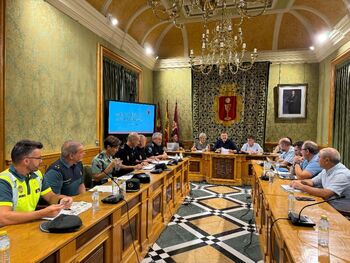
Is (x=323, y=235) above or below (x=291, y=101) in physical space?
below

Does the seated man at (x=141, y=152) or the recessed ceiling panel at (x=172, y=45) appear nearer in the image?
the seated man at (x=141, y=152)

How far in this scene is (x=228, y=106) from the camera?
7266 mm

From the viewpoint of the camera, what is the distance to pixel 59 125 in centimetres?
376

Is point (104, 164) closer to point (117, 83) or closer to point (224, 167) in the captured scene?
point (117, 83)

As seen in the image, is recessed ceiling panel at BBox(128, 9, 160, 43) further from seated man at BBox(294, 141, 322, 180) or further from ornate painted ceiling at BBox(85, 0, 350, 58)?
seated man at BBox(294, 141, 322, 180)

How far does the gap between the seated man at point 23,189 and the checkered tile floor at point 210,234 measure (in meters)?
1.37

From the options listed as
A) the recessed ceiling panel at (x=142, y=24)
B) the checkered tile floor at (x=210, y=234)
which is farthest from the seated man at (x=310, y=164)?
the recessed ceiling panel at (x=142, y=24)

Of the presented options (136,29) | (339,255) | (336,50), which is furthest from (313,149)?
(136,29)

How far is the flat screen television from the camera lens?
5.11 meters

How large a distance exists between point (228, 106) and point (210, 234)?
4545 millimetres

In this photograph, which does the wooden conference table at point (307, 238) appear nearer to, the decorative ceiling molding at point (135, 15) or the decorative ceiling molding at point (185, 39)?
the decorative ceiling molding at point (135, 15)

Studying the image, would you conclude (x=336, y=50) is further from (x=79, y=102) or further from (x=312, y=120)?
(x=79, y=102)

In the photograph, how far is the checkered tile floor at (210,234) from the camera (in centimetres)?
280

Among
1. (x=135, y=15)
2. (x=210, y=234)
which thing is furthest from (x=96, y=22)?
(x=210, y=234)
